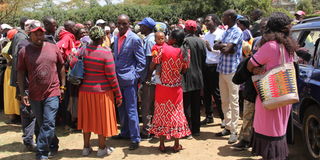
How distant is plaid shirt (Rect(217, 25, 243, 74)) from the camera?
491 cm

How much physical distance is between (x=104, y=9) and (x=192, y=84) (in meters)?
19.2

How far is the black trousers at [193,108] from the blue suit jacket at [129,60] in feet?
3.64

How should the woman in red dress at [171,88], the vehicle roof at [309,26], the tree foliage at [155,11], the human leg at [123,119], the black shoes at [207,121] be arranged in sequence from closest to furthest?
1. the vehicle roof at [309,26]
2. the woman in red dress at [171,88]
3. the human leg at [123,119]
4. the black shoes at [207,121]
5. the tree foliage at [155,11]

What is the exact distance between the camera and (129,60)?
4.89m

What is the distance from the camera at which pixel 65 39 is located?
5.70 metres

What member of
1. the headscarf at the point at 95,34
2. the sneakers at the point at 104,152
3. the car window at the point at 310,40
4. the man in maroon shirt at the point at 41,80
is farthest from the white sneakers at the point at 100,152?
the car window at the point at 310,40

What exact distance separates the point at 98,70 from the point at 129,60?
2.19 feet

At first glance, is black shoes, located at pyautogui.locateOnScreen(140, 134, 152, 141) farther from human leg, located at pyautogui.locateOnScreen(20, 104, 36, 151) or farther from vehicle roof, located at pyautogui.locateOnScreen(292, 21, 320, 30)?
vehicle roof, located at pyautogui.locateOnScreen(292, 21, 320, 30)

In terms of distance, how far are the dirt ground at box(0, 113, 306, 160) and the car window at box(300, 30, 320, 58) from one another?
5.33 ft

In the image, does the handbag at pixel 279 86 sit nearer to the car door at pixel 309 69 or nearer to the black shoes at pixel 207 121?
the car door at pixel 309 69

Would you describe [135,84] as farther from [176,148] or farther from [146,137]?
[176,148]

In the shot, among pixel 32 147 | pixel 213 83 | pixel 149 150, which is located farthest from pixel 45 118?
Answer: pixel 213 83

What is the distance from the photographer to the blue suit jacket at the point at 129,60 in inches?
191

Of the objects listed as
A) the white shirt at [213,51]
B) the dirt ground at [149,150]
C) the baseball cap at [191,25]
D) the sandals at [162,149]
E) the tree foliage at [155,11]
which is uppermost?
the tree foliage at [155,11]
